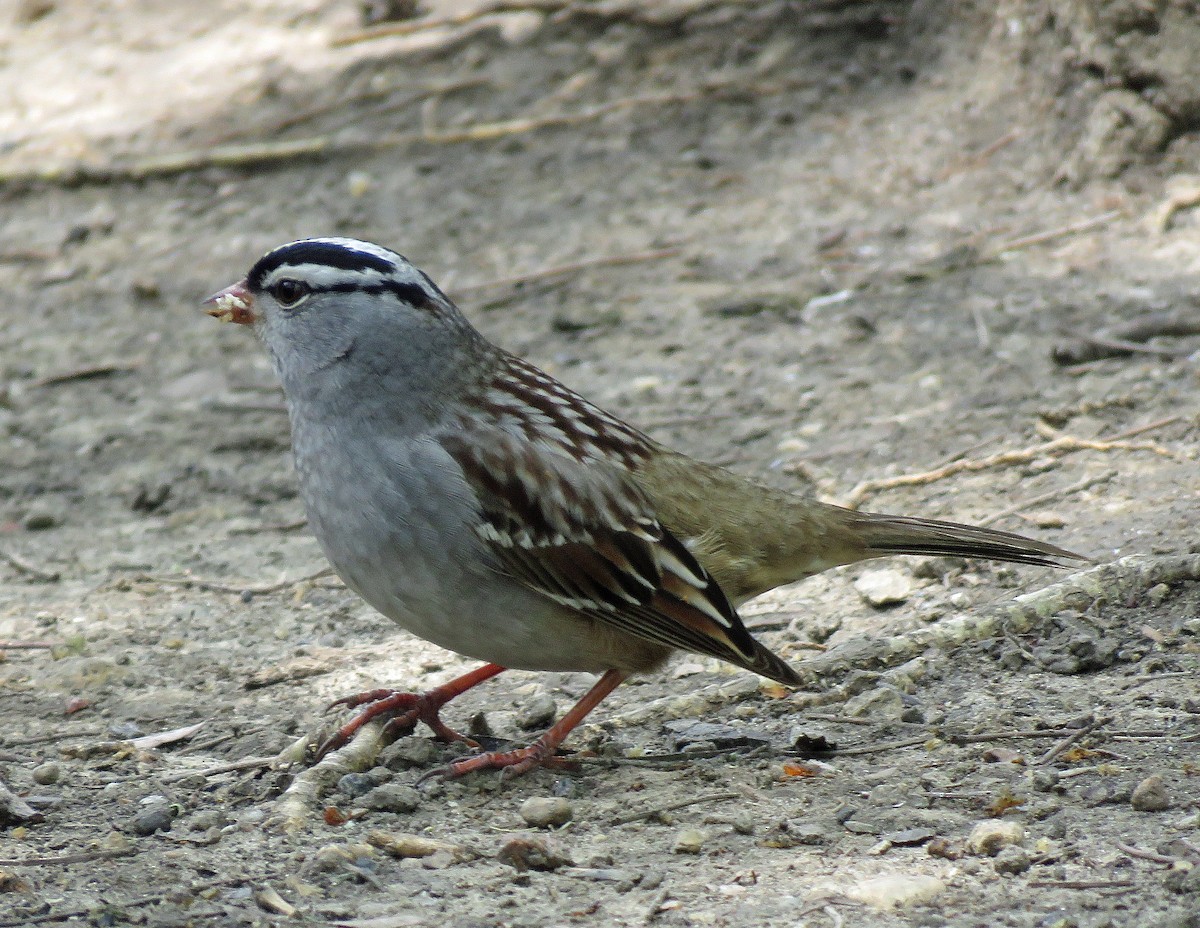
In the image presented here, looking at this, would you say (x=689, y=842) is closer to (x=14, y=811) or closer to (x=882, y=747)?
(x=882, y=747)

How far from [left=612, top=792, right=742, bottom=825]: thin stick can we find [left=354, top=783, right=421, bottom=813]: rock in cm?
53

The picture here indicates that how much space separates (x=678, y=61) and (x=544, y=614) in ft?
18.9

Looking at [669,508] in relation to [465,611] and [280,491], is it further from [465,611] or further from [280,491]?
[280,491]

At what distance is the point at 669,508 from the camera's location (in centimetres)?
452

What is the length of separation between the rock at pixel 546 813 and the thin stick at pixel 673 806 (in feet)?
0.42

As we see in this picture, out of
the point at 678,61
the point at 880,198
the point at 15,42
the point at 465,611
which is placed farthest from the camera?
the point at 15,42

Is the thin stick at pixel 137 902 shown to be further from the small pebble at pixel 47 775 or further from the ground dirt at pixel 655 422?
the small pebble at pixel 47 775

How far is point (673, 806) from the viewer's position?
12.9 ft

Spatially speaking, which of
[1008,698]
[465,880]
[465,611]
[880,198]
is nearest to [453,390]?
[465,611]

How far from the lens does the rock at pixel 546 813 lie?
3910 mm

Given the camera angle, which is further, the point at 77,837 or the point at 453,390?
the point at 453,390

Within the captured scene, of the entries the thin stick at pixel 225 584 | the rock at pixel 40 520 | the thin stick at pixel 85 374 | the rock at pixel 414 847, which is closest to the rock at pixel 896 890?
the rock at pixel 414 847

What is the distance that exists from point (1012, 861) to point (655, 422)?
3461 millimetres

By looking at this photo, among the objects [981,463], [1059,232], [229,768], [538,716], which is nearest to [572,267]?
[1059,232]
